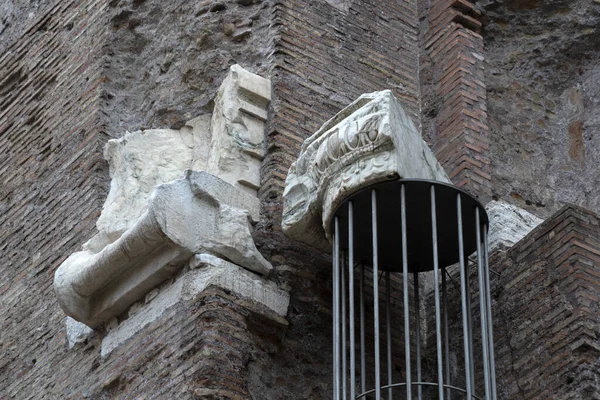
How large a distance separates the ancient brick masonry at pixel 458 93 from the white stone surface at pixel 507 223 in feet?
0.43

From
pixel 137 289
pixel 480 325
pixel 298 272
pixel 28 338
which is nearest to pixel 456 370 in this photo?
pixel 480 325

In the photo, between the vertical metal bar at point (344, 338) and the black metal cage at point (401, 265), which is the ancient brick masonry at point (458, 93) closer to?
the black metal cage at point (401, 265)

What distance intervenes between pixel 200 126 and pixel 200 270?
3.75 feet

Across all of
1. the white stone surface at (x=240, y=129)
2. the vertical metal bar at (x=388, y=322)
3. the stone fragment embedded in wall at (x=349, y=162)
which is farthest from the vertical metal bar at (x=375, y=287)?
the white stone surface at (x=240, y=129)

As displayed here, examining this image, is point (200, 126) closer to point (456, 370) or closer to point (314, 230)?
point (314, 230)

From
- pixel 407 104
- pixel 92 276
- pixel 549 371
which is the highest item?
pixel 407 104

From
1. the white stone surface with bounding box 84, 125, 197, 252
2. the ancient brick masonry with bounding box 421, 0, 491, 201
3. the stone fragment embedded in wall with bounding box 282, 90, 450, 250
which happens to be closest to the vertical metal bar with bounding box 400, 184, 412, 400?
the stone fragment embedded in wall with bounding box 282, 90, 450, 250

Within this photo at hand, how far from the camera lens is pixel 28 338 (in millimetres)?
7926

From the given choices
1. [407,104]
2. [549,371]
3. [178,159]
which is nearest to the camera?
[549,371]

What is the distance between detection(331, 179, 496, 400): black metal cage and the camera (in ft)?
21.7

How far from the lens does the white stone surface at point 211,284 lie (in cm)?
690

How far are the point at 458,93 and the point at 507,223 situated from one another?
94 centimetres

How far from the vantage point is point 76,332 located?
752 centimetres

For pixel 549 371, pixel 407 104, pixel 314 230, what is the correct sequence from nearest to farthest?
pixel 549 371, pixel 314 230, pixel 407 104
